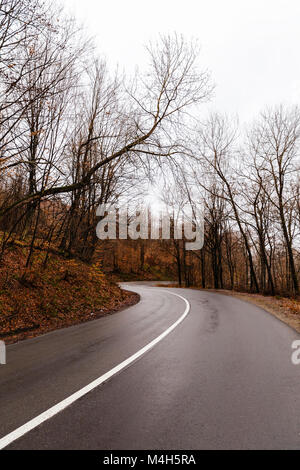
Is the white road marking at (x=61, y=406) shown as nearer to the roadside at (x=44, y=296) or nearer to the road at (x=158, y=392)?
the road at (x=158, y=392)

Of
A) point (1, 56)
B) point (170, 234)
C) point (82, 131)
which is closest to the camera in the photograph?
point (1, 56)

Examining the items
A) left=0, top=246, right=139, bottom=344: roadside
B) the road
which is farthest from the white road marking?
left=0, top=246, right=139, bottom=344: roadside

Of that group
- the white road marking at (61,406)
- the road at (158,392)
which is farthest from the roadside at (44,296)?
the white road marking at (61,406)

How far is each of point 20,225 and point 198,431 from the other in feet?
46.2

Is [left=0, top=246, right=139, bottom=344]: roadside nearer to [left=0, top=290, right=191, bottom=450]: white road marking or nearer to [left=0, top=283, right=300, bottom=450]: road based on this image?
[left=0, top=283, right=300, bottom=450]: road

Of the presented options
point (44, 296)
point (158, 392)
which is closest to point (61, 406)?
point (158, 392)

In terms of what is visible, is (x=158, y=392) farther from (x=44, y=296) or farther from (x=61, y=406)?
(x=44, y=296)

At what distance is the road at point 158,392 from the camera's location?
8.96 feet

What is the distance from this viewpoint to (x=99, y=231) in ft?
63.9

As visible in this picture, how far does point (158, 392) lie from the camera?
12.5 feet

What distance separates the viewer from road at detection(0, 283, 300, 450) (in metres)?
2.73
